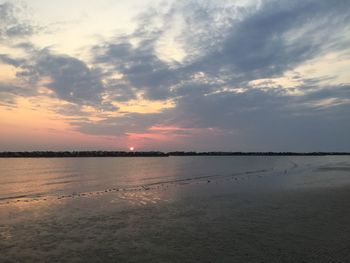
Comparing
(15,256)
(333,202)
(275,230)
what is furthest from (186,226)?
(333,202)

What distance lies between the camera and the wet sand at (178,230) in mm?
11789

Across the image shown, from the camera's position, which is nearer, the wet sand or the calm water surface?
the wet sand

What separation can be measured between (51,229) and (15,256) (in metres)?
4.23

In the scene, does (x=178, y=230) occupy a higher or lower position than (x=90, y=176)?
lower

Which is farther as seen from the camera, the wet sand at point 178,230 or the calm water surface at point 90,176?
the calm water surface at point 90,176

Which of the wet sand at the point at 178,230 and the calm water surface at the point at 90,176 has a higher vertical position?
the calm water surface at the point at 90,176

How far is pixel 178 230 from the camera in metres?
15.6

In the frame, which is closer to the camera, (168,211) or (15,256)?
(15,256)

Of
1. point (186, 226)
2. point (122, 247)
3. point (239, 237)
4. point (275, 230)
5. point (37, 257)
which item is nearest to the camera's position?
point (37, 257)

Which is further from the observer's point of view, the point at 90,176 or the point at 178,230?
the point at 90,176

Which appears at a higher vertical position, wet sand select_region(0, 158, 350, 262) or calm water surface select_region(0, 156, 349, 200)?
calm water surface select_region(0, 156, 349, 200)

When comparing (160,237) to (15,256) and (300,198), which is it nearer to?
(15,256)

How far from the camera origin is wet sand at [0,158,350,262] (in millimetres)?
11789

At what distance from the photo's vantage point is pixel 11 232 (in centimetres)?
1556
